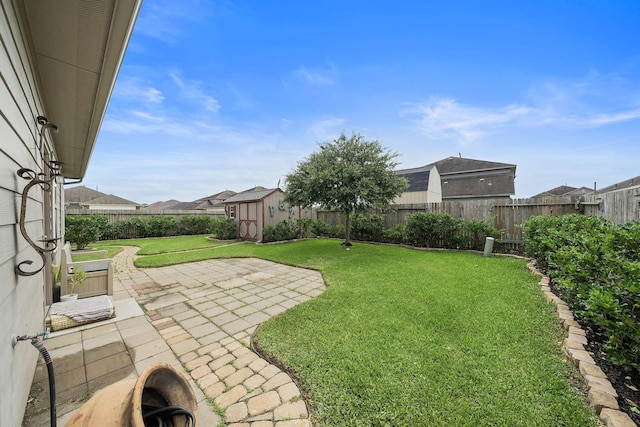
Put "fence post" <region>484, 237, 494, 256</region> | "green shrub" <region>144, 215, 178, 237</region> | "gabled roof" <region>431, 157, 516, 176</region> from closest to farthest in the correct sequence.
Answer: "fence post" <region>484, 237, 494, 256</region>
"green shrub" <region>144, 215, 178, 237</region>
"gabled roof" <region>431, 157, 516, 176</region>

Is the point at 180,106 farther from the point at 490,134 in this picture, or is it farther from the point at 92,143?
the point at 490,134

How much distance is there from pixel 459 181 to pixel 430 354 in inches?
858

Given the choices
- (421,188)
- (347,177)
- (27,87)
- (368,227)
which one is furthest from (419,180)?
(27,87)

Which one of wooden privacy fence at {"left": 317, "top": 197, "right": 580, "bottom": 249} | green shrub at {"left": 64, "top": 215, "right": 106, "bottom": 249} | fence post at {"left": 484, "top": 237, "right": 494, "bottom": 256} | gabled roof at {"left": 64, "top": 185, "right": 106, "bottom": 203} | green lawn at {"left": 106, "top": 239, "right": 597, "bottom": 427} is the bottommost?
green lawn at {"left": 106, "top": 239, "right": 597, "bottom": 427}

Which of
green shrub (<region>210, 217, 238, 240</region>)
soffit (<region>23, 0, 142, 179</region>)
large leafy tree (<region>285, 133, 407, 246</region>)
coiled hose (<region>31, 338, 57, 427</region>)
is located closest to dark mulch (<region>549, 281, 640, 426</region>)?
coiled hose (<region>31, 338, 57, 427</region>)

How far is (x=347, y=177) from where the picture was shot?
7773 millimetres

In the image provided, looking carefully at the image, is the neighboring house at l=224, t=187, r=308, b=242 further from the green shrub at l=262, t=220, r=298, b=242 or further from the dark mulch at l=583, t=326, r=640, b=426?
the dark mulch at l=583, t=326, r=640, b=426

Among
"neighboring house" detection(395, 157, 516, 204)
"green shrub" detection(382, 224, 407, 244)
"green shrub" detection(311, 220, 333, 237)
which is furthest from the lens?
"neighboring house" detection(395, 157, 516, 204)

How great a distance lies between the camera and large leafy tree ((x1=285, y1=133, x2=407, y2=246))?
7676mm

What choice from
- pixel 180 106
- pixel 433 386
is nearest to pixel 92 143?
pixel 433 386

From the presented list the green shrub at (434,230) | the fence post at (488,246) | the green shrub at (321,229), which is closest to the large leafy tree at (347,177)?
the green shrub at (434,230)

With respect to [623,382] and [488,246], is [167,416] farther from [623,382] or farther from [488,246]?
[488,246]

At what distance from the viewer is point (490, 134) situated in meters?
11.2

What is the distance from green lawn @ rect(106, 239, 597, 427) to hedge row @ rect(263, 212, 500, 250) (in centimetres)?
319
